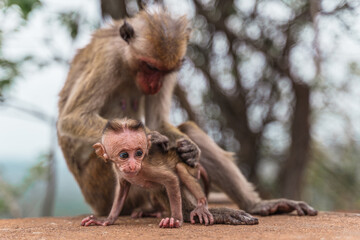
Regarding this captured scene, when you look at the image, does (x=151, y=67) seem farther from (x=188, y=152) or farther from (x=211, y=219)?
(x=211, y=219)

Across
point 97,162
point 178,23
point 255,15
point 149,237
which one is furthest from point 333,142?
point 149,237

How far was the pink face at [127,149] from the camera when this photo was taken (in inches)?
127

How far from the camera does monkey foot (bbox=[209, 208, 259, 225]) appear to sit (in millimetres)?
3529

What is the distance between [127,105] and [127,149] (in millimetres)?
1698

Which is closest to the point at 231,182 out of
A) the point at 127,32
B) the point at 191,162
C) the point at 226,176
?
the point at 226,176

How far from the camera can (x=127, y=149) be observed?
3258mm

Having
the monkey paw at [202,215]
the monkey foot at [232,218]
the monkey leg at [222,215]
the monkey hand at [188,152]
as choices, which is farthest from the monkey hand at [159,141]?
the monkey foot at [232,218]

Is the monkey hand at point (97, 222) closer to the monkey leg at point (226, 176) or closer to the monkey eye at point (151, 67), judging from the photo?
the monkey leg at point (226, 176)

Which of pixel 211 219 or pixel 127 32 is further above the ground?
pixel 127 32

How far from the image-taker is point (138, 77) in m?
4.57

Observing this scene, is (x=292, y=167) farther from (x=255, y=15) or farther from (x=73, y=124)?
(x=73, y=124)

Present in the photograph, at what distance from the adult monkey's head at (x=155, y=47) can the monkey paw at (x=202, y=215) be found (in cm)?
148

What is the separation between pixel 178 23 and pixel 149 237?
8.40 feet

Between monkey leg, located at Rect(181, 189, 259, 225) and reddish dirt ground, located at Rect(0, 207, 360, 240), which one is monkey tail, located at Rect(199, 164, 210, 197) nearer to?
monkey leg, located at Rect(181, 189, 259, 225)
